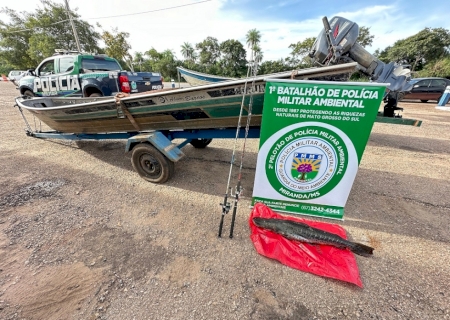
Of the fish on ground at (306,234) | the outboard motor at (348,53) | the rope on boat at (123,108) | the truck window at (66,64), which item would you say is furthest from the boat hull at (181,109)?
the truck window at (66,64)

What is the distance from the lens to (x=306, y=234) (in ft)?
6.73

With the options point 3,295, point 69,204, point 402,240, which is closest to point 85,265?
point 3,295

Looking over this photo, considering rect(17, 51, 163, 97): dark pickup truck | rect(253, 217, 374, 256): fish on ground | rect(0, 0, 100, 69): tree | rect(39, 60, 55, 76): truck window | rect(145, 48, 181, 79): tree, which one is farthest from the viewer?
rect(145, 48, 181, 79): tree

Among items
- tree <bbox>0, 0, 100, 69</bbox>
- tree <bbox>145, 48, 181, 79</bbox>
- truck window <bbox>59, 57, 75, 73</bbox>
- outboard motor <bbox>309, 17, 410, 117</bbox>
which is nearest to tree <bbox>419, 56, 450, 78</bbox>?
outboard motor <bbox>309, 17, 410, 117</bbox>

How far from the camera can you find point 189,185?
3.24 metres

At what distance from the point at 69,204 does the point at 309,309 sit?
3.28m

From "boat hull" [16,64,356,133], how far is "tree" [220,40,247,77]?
137ft

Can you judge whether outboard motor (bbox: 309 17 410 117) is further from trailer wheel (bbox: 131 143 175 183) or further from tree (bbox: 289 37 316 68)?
tree (bbox: 289 37 316 68)

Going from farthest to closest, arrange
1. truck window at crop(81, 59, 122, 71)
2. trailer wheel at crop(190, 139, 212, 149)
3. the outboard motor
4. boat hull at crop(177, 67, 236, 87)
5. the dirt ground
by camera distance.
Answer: truck window at crop(81, 59, 122, 71)
boat hull at crop(177, 67, 236, 87)
trailer wheel at crop(190, 139, 212, 149)
the outboard motor
the dirt ground

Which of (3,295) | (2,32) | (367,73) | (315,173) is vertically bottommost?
(3,295)

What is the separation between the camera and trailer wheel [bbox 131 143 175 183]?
306cm

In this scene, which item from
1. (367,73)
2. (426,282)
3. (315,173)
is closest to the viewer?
(426,282)

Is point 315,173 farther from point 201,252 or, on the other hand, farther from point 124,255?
point 124,255

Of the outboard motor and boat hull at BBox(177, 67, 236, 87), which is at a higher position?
the outboard motor
